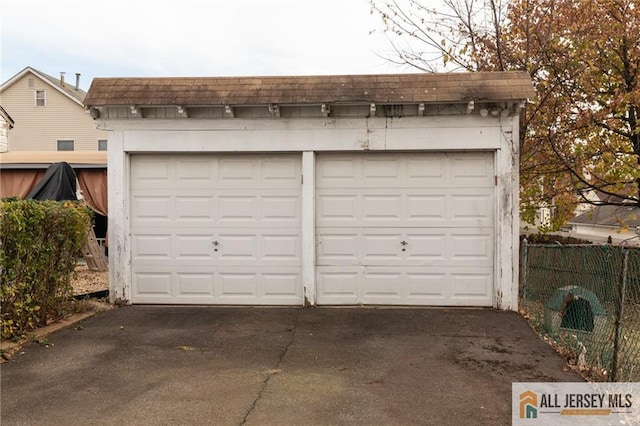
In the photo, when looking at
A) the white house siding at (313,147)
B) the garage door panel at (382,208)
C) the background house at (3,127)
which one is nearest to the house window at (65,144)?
the background house at (3,127)

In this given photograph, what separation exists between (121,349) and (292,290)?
2890 mm

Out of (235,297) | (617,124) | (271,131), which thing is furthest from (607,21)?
(235,297)

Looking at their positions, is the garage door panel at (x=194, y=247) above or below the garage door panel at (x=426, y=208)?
below

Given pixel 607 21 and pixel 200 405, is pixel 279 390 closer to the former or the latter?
pixel 200 405

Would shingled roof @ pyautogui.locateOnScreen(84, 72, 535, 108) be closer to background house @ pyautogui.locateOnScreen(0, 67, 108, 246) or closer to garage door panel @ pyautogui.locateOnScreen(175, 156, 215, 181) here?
garage door panel @ pyautogui.locateOnScreen(175, 156, 215, 181)

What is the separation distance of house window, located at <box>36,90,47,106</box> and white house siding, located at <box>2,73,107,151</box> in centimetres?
14

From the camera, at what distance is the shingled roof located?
7.63m

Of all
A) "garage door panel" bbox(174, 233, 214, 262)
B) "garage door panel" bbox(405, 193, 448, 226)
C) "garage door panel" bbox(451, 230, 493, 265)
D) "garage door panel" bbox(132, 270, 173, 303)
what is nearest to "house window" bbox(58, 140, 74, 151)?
"garage door panel" bbox(132, 270, 173, 303)

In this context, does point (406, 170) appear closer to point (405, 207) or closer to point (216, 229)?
point (405, 207)

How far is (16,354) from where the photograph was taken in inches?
223

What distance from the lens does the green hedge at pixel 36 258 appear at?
19.1 ft

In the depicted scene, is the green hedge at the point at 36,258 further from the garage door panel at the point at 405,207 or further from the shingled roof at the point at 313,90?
the garage door panel at the point at 405,207

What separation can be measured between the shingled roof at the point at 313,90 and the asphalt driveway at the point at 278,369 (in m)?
3.16
